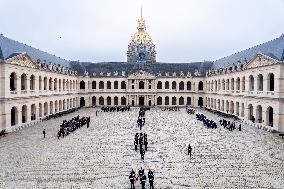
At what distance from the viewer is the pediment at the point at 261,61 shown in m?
39.5

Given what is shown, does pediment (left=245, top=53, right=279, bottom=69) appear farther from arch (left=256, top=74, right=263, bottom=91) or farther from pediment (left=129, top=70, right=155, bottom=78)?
pediment (left=129, top=70, right=155, bottom=78)

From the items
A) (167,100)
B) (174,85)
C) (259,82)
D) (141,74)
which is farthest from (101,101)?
(259,82)

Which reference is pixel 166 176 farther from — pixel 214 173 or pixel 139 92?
pixel 139 92

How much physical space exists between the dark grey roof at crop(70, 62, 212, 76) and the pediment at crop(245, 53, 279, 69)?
3710 cm

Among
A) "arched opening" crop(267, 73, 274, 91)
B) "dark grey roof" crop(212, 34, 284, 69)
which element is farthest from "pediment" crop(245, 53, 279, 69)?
"arched opening" crop(267, 73, 274, 91)

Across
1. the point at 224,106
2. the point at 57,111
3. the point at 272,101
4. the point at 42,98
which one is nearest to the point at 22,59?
the point at 42,98

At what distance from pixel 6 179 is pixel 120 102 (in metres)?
64.2

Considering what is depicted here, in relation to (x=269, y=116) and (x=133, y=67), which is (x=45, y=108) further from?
(x=133, y=67)

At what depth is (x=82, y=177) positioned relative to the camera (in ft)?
66.4

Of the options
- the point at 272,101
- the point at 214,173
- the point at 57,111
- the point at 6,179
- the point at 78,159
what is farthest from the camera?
the point at 57,111

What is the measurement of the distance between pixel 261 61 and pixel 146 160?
85.9 feet

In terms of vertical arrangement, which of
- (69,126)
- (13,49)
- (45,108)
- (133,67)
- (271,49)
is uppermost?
(133,67)

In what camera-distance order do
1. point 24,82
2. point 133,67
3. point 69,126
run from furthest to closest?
point 133,67
point 24,82
point 69,126

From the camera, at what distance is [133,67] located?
87.4m
